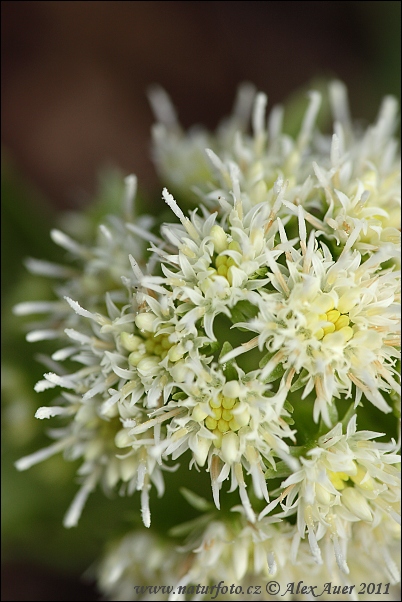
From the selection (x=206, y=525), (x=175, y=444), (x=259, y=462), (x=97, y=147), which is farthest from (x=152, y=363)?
(x=97, y=147)

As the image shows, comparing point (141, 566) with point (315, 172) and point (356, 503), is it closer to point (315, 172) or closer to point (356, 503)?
point (356, 503)

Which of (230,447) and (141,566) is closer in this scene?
(230,447)

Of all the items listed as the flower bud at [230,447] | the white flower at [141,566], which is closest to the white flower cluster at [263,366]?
the flower bud at [230,447]

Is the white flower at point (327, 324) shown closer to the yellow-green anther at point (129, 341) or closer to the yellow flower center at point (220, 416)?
the yellow flower center at point (220, 416)

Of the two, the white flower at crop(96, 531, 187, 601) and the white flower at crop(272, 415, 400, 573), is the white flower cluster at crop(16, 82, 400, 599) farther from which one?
the white flower at crop(96, 531, 187, 601)

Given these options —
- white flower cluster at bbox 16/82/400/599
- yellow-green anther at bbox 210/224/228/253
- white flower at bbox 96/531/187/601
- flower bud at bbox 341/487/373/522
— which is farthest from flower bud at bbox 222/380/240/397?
white flower at bbox 96/531/187/601

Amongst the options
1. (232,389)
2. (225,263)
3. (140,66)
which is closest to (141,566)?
(232,389)
